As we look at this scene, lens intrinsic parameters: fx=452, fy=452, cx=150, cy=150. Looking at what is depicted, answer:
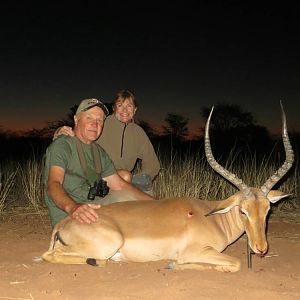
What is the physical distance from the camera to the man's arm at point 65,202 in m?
4.47

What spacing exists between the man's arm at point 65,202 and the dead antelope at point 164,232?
0.11 metres

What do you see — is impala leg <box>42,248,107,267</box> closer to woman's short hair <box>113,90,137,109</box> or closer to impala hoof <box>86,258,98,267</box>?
impala hoof <box>86,258,98,267</box>

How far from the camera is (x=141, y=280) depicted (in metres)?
4.09

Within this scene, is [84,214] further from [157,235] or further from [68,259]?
[157,235]

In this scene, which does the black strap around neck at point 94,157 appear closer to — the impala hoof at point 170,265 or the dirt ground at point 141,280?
the dirt ground at point 141,280

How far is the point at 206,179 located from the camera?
335 inches

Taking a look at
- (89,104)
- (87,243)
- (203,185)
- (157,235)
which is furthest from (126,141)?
(87,243)

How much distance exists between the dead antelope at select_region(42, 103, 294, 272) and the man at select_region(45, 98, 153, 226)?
17.7 inches

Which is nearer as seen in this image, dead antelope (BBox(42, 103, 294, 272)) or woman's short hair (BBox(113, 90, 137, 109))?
dead antelope (BBox(42, 103, 294, 272))

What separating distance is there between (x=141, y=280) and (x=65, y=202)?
3.80ft

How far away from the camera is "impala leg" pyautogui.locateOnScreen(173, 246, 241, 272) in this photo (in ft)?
14.5

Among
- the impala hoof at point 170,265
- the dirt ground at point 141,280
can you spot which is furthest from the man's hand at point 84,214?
the impala hoof at point 170,265

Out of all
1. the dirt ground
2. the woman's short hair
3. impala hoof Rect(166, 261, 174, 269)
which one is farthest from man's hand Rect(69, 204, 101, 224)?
the woman's short hair

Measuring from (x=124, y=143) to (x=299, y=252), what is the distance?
3018mm
